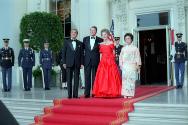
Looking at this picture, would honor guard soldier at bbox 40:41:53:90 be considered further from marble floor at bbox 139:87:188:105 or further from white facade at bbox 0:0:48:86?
marble floor at bbox 139:87:188:105

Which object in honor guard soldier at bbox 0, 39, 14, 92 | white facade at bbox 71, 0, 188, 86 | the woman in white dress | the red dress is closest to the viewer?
the woman in white dress

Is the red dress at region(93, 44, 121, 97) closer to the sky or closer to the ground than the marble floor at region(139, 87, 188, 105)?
closer to the sky

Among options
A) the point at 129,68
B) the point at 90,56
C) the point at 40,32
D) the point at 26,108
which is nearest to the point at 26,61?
the point at 40,32

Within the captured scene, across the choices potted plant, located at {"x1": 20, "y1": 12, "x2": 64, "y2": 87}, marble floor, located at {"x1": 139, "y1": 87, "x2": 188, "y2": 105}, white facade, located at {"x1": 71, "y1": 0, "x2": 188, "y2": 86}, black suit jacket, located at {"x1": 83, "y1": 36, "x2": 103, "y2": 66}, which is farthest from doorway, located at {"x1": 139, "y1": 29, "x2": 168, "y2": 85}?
black suit jacket, located at {"x1": 83, "y1": 36, "x2": 103, "y2": 66}

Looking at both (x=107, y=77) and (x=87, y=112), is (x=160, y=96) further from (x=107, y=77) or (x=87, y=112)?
(x=87, y=112)

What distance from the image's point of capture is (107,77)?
27.1ft

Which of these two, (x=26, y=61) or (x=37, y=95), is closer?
(x=37, y=95)

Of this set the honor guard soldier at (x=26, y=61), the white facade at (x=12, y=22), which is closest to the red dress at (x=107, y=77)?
the honor guard soldier at (x=26, y=61)

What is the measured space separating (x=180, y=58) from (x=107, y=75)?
12.8 ft

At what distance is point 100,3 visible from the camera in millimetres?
13656

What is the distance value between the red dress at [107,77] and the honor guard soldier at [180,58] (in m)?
3.61

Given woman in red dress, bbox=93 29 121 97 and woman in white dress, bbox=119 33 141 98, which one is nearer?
woman in white dress, bbox=119 33 141 98

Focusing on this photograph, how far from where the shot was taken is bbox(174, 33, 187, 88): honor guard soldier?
1123cm

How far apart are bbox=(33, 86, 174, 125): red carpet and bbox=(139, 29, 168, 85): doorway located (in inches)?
257
